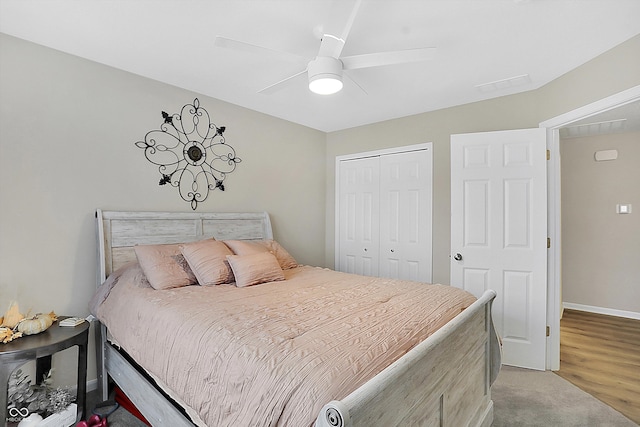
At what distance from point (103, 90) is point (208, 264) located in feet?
5.34

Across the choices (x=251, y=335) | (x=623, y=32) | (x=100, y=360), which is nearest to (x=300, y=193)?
(x=100, y=360)

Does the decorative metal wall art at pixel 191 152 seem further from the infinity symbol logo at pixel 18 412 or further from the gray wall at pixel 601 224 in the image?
the gray wall at pixel 601 224

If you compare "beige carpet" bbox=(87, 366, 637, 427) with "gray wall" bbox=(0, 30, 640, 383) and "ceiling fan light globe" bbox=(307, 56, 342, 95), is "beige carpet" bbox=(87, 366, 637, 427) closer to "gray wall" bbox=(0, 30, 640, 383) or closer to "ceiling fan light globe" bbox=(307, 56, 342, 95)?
"gray wall" bbox=(0, 30, 640, 383)

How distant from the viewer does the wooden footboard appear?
913 millimetres

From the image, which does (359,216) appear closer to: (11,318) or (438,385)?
(438,385)

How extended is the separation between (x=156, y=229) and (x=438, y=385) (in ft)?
8.00

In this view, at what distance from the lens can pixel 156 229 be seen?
2.74 meters

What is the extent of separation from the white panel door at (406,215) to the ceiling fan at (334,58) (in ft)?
6.19

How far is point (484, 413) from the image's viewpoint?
1.96 m

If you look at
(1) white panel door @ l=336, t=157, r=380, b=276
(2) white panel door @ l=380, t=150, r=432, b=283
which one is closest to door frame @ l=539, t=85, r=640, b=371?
(2) white panel door @ l=380, t=150, r=432, b=283

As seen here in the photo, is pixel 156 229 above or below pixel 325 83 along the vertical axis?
below

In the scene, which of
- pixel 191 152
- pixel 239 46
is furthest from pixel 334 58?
pixel 191 152

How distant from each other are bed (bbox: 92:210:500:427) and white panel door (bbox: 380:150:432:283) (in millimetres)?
1227

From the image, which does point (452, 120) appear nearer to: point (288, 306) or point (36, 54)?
point (288, 306)
